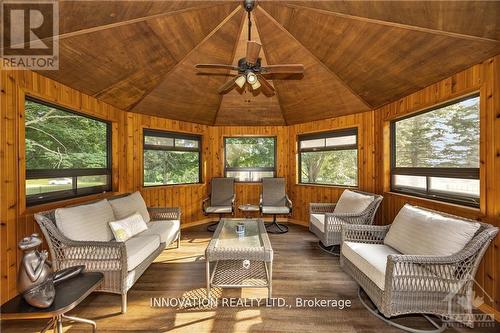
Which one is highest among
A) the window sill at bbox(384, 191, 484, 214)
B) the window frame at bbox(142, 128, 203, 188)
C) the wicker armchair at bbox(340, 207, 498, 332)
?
the window frame at bbox(142, 128, 203, 188)

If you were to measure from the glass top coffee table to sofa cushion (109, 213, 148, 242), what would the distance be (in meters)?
1.05

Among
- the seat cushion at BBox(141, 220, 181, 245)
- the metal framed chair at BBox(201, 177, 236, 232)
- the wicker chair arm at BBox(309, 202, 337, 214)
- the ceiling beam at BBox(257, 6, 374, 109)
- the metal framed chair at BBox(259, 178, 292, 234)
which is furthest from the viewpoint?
the metal framed chair at BBox(201, 177, 236, 232)

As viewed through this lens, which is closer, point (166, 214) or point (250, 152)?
point (166, 214)

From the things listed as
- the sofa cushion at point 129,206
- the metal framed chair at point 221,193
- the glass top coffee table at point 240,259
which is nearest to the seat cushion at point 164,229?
the sofa cushion at point 129,206

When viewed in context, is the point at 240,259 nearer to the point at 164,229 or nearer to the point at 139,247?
the point at 139,247

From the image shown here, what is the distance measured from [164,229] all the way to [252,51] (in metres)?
2.53

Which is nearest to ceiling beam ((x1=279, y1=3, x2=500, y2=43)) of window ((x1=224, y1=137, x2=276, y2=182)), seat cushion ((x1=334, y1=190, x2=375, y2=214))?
seat cushion ((x1=334, y1=190, x2=375, y2=214))

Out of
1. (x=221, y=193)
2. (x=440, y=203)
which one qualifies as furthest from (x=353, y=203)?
(x=221, y=193)

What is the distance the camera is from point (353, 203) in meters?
3.29

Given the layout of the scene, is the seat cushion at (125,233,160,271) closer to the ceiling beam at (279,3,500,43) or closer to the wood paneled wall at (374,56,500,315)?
the ceiling beam at (279,3,500,43)

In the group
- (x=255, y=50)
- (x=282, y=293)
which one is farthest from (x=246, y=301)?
(x=255, y=50)

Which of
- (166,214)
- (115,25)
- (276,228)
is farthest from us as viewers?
(276,228)

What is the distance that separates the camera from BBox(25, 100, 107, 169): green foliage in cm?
242

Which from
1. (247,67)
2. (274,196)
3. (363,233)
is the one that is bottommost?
(363,233)
